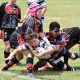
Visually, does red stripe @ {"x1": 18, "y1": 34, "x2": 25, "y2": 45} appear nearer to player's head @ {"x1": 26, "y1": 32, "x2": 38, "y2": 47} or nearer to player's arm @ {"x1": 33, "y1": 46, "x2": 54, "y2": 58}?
player's head @ {"x1": 26, "y1": 32, "x2": 38, "y2": 47}

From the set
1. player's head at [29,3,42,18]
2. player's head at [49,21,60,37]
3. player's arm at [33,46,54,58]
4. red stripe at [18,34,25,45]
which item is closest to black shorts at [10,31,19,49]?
red stripe at [18,34,25,45]

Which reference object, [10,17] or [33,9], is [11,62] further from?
[10,17]

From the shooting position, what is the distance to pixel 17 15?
1166 centimetres

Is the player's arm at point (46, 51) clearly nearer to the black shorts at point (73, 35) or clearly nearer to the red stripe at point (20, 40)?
the red stripe at point (20, 40)

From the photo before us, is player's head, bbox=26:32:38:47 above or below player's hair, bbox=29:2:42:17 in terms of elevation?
below

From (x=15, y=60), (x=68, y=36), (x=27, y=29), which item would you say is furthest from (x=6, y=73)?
(x=68, y=36)

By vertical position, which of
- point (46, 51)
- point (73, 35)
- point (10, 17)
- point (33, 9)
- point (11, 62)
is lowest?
point (11, 62)

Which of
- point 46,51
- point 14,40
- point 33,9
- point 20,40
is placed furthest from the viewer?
point 33,9

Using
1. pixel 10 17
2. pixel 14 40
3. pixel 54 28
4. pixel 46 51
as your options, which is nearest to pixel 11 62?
pixel 14 40

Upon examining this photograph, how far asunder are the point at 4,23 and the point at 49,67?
5.67 ft

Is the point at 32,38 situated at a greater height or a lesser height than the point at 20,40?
greater

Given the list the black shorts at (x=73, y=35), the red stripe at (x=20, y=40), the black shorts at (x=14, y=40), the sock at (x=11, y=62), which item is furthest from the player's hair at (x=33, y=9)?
the sock at (x=11, y=62)

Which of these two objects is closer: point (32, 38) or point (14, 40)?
point (32, 38)

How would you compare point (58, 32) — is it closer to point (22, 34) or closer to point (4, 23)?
→ point (22, 34)
